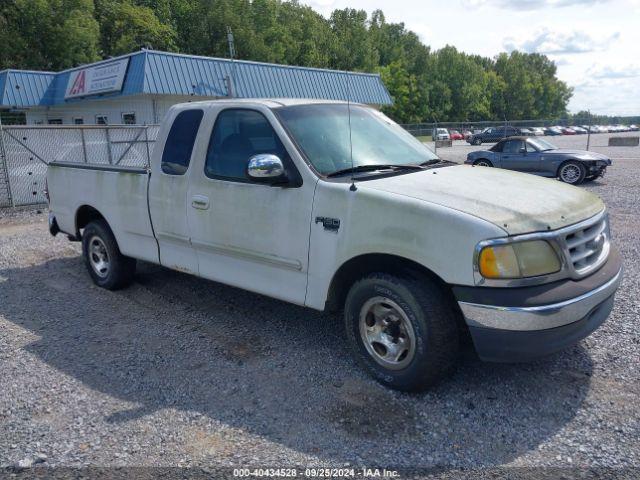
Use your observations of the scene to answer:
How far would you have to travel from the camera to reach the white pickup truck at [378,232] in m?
3.17

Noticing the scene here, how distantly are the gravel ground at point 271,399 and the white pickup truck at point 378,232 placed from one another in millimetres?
415

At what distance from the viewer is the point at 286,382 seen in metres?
3.90

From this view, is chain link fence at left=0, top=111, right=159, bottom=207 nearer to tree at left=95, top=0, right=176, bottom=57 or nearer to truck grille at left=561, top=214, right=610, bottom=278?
truck grille at left=561, top=214, right=610, bottom=278

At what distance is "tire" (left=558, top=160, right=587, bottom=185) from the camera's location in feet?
47.1

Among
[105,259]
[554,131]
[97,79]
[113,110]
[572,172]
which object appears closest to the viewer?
[105,259]

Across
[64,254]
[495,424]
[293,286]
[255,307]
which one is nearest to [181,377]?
[293,286]

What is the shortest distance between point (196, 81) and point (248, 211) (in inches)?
884

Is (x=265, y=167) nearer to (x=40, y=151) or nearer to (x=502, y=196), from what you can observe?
(x=502, y=196)

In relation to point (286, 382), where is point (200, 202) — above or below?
above

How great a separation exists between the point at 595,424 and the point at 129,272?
15.7 ft

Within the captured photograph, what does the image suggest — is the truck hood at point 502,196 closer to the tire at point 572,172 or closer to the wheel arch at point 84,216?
the wheel arch at point 84,216

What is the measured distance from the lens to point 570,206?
3588 millimetres

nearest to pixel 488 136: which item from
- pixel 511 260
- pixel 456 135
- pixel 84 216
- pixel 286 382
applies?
pixel 456 135

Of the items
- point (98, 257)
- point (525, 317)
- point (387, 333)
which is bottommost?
point (98, 257)
